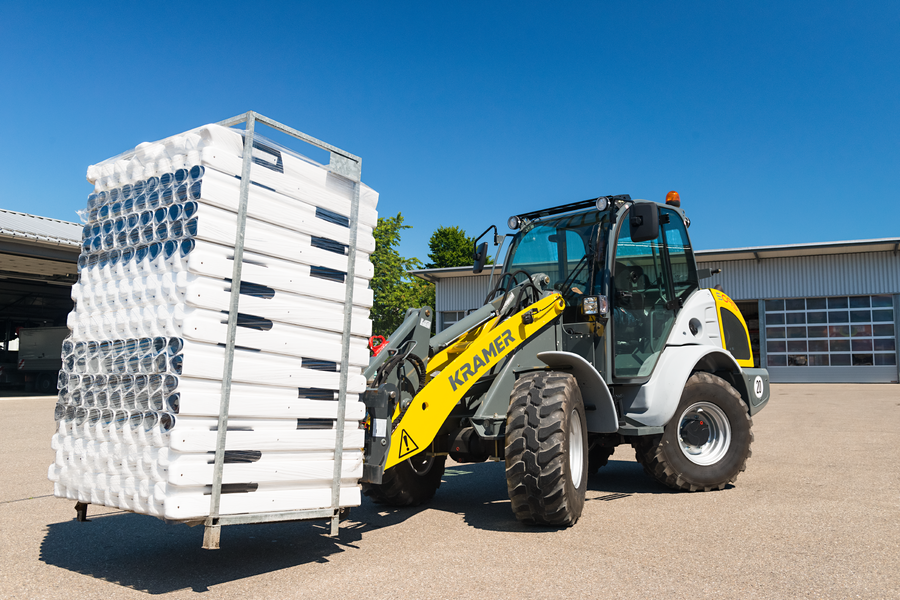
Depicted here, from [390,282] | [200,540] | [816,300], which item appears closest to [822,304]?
[816,300]

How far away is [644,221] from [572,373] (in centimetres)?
150

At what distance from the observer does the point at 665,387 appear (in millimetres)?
6750

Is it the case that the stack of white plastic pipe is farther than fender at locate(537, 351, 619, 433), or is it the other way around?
fender at locate(537, 351, 619, 433)

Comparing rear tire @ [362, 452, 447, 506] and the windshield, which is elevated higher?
the windshield

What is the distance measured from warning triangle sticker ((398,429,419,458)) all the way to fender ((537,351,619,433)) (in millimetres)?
1462

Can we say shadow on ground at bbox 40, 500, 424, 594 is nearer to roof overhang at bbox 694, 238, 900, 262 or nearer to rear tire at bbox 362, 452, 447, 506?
rear tire at bbox 362, 452, 447, 506

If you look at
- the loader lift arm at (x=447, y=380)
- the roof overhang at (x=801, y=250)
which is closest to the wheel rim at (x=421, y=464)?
the loader lift arm at (x=447, y=380)

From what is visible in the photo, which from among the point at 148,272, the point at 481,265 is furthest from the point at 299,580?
the point at 481,265

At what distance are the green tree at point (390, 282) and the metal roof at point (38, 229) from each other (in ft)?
58.6

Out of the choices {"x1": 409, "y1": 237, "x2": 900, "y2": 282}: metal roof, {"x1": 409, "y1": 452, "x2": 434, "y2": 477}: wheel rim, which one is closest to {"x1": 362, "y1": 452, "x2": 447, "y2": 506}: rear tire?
{"x1": 409, "y1": 452, "x2": 434, "y2": 477}: wheel rim

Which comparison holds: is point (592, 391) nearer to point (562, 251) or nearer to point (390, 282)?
point (562, 251)

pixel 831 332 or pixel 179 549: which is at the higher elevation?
pixel 831 332

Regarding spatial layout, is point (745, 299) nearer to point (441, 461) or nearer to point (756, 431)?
Result: point (756, 431)

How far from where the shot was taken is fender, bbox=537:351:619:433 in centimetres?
609
